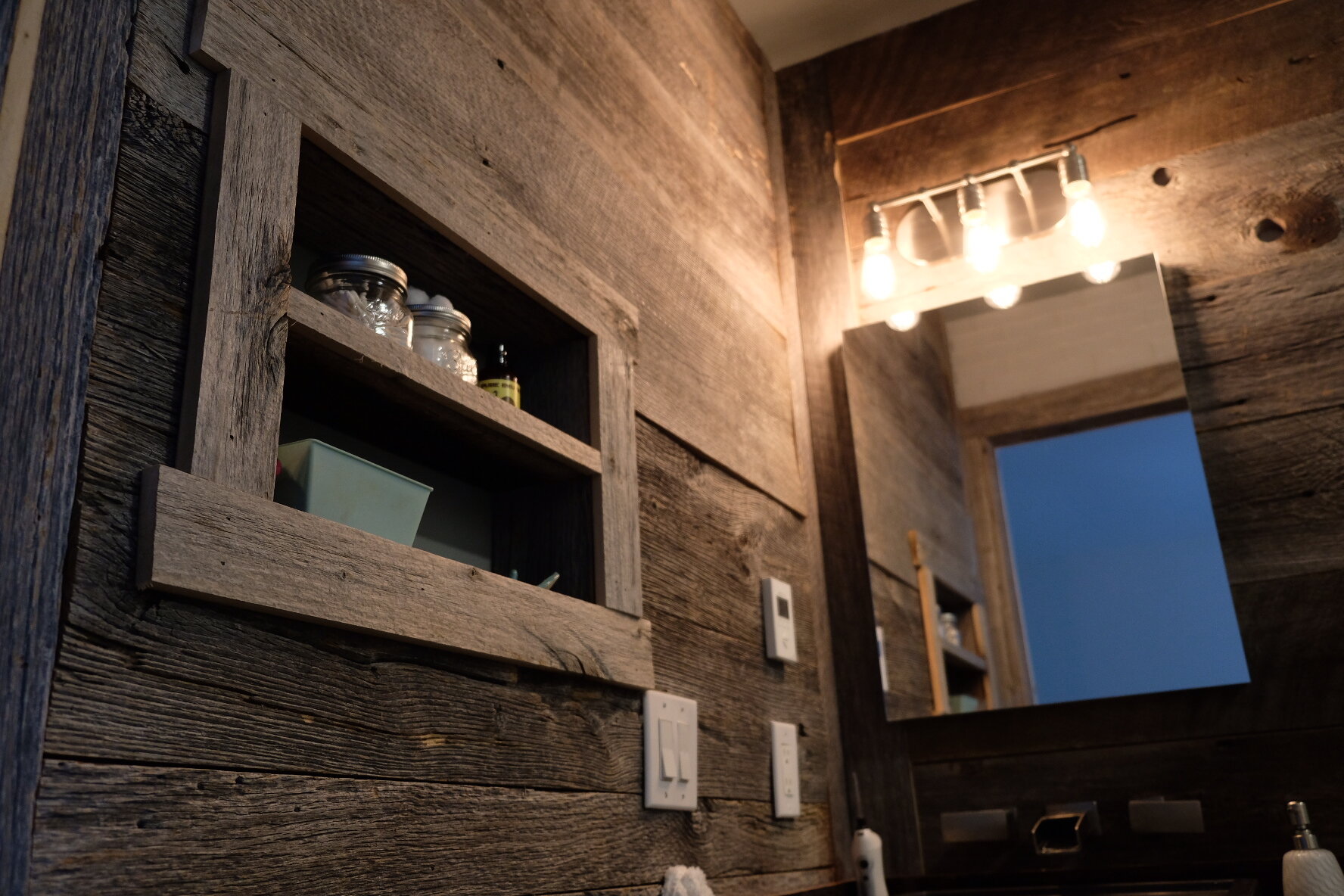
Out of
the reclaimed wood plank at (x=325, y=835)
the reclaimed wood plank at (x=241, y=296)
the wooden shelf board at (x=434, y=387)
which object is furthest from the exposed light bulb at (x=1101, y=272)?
the reclaimed wood plank at (x=241, y=296)

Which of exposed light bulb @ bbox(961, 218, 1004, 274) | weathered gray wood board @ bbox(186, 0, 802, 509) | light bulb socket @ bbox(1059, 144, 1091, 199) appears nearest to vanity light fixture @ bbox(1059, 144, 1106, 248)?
light bulb socket @ bbox(1059, 144, 1091, 199)

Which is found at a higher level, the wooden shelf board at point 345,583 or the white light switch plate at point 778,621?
the white light switch plate at point 778,621

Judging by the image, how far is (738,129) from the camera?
2.26 m

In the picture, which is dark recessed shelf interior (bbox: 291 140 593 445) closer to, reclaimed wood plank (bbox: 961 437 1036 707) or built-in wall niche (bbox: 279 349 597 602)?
built-in wall niche (bbox: 279 349 597 602)

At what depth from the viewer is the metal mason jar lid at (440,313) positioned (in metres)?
1.27

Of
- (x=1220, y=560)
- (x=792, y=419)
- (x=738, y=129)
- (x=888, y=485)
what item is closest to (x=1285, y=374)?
(x=1220, y=560)

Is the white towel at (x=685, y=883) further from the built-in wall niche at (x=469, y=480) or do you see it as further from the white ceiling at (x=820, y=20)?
the white ceiling at (x=820, y=20)

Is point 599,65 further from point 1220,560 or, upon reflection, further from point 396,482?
point 1220,560

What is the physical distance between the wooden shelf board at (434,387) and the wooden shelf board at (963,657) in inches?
34.4

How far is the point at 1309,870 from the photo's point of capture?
4.82 ft

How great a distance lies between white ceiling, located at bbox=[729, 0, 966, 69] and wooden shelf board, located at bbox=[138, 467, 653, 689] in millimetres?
1517

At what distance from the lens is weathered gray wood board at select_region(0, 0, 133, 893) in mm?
732

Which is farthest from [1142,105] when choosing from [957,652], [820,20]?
[957,652]

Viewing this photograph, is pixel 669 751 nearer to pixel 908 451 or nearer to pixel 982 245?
pixel 908 451
